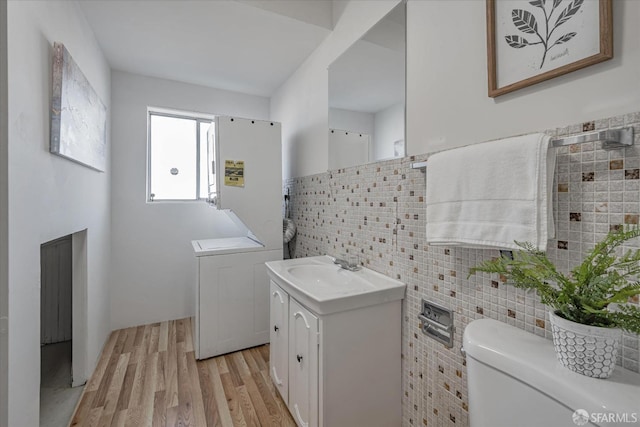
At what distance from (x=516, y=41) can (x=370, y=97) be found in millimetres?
835

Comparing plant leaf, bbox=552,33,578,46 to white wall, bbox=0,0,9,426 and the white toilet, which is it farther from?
white wall, bbox=0,0,9,426

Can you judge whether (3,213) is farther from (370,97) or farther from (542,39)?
(542,39)

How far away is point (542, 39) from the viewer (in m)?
0.88

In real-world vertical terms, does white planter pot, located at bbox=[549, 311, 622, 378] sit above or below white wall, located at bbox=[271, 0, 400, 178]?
below

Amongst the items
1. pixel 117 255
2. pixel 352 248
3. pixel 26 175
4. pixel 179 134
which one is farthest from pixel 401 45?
pixel 117 255

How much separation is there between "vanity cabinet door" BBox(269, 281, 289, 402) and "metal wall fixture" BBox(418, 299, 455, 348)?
733mm

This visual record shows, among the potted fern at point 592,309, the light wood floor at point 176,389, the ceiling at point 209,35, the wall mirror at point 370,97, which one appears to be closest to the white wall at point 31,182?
the ceiling at point 209,35

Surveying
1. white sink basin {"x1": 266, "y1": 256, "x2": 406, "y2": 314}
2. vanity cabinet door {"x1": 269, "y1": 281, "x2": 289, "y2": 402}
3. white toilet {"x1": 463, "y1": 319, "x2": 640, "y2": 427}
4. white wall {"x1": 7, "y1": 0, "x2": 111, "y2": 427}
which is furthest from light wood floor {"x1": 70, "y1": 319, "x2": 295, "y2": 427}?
white toilet {"x1": 463, "y1": 319, "x2": 640, "y2": 427}

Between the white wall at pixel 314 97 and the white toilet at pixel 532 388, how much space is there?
159 centimetres

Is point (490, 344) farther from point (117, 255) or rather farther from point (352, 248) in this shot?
point (117, 255)

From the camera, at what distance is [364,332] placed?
1.31 m

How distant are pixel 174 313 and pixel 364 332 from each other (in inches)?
95.2

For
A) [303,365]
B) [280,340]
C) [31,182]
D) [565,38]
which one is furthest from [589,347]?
[31,182]

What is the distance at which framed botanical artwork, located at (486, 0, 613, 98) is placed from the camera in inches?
30.0
